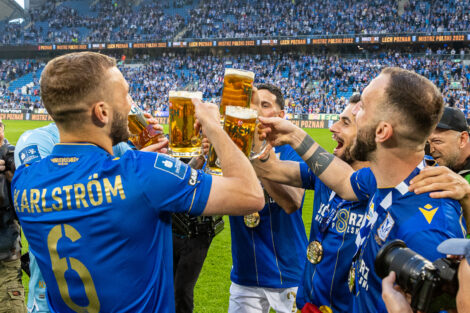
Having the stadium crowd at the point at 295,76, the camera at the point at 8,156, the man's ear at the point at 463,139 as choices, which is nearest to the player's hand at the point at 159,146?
the camera at the point at 8,156

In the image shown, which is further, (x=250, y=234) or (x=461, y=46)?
(x=461, y=46)

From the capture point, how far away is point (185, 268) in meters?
3.76

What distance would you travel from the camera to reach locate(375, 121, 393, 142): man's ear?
2.08 m

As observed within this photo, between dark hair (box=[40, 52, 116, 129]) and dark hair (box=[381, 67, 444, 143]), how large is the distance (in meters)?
1.37

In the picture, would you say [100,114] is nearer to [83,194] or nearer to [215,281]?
[83,194]

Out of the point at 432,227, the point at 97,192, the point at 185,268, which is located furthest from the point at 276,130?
the point at 185,268

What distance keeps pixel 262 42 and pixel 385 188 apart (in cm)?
4216

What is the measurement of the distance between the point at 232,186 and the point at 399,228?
78 centimetres

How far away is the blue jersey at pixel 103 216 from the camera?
167 cm

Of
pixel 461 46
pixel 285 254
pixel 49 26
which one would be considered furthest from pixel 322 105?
pixel 49 26

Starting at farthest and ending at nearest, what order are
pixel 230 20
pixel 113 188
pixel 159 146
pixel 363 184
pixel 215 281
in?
1. pixel 230 20
2. pixel 215 281
3. pixel 363 184
4. pixel 159 146
5. pixel 113 188

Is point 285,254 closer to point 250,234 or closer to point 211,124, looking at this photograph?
point 250,234

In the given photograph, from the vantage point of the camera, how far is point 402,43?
129 feet

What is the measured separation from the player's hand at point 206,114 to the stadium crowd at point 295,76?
29674 millimetres
